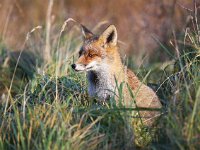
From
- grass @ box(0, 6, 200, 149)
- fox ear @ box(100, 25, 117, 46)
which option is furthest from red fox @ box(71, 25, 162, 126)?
grass @ box(0, 6, 200, 149)

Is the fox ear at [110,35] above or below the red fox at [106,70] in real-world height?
above

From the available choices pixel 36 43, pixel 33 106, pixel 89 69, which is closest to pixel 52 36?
pixel 36 43

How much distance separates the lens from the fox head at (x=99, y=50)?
7595mm

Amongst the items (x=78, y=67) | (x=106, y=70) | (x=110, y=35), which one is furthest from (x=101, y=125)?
(x=110, y=35)

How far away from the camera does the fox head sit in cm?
759

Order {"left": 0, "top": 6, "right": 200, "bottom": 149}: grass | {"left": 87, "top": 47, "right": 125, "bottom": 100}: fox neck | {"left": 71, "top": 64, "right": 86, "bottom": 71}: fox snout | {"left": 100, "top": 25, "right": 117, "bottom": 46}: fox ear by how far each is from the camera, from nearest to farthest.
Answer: {"left": 0, "top": 6, "right": 200, "bottom": 149}: grass
{"left": 71, "top": 64, "right": 86, "bottom": 71}: fox snout
{"left": 87, "top": 47, "right": 125, "bottom": 100}: fox neck
{"left": 100, "top": 25, "right": 117, "bottom": 46}: fox ear

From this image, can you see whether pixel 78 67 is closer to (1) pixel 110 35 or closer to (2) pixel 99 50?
(2) pixel 99 50

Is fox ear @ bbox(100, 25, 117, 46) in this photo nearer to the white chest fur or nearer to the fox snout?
the white chest fur

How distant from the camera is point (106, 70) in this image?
7.71m

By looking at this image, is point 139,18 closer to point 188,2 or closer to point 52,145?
point 188,2

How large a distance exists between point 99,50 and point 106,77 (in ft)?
1.21

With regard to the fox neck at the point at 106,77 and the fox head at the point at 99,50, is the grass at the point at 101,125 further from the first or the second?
the fox head at the point at 99,50

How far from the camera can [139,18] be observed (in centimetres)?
1536

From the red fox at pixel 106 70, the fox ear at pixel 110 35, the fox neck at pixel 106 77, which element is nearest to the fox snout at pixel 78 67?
the red fox at pixel 106 70
